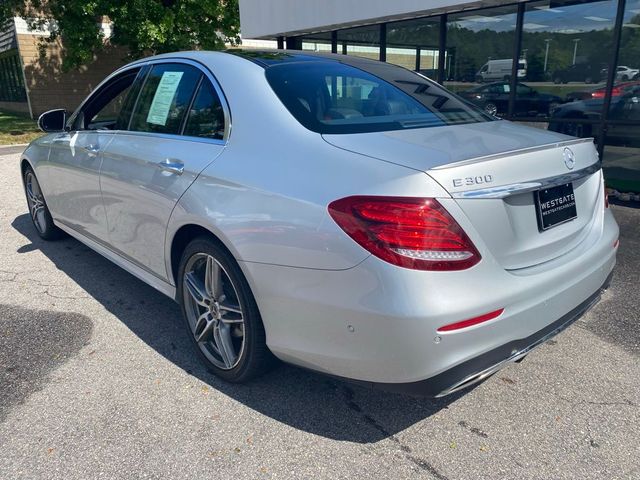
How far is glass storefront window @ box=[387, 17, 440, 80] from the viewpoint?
9477mm

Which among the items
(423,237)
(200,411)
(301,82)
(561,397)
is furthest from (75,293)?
(561,397)

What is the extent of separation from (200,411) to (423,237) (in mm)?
1463

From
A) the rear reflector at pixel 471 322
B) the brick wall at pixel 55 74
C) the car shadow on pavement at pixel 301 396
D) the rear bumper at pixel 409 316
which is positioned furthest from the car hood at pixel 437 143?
the brick wall at pixel 55 74

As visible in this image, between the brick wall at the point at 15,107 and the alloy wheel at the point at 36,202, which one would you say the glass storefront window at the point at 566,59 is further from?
the brick wall at the point at 15,107

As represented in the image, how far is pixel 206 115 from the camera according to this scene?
2.93m

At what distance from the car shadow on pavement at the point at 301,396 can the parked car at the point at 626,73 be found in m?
6.19

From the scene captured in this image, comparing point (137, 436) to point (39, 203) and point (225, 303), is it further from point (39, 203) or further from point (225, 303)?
point (39, 203)

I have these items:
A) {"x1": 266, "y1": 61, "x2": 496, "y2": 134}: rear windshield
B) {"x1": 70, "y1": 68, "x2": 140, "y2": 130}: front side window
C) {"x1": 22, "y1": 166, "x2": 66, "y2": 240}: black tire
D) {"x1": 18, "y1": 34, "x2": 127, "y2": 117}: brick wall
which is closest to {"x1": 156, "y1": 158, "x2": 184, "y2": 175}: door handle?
{"x1": 266, "y1": 61, "x2": 496, "y2": 134}: rear windshield

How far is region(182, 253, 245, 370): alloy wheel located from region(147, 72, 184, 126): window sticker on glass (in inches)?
39.8

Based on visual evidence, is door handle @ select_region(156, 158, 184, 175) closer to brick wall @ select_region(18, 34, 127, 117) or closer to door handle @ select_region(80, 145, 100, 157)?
door handle @ select_region(80, 145, 100, 157)

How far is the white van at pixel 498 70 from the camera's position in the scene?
27.0 ft

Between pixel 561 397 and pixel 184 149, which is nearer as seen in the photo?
pixel 561 397

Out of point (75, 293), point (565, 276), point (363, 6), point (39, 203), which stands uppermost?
point (363, 6)

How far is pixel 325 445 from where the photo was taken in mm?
2400
